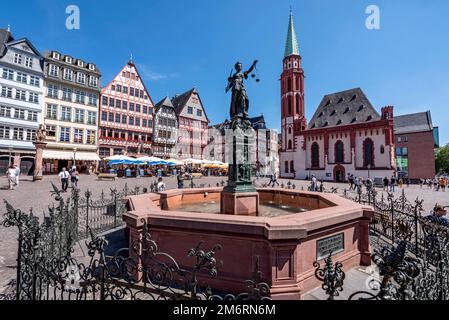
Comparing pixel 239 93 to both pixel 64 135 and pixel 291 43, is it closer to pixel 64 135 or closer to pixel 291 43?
pixel 64 135

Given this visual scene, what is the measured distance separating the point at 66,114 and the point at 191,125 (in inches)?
955

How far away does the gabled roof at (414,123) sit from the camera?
175 feet

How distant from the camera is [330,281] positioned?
91.7 inches

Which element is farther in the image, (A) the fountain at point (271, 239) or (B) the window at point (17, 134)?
(B) the window at point (17, 134)

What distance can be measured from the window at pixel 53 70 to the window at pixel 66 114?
207 inches

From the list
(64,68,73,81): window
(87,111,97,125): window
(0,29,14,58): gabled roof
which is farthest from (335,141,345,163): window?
(0,29,14,58): gabled roof

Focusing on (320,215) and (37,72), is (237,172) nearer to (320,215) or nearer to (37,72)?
(320,215)

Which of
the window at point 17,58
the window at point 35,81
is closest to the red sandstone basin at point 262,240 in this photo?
the window at point 35,81

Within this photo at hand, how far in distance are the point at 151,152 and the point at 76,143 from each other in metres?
12.9

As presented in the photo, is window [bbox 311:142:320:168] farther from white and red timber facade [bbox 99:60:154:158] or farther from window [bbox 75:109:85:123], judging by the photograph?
window [bbox 75:109:85:123]

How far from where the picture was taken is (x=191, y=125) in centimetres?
5206

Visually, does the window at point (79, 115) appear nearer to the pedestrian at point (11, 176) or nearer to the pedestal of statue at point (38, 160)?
the pedestal of statue at point (38, 160)

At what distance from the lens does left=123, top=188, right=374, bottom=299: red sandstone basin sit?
141 inches

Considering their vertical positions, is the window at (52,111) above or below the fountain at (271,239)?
above
